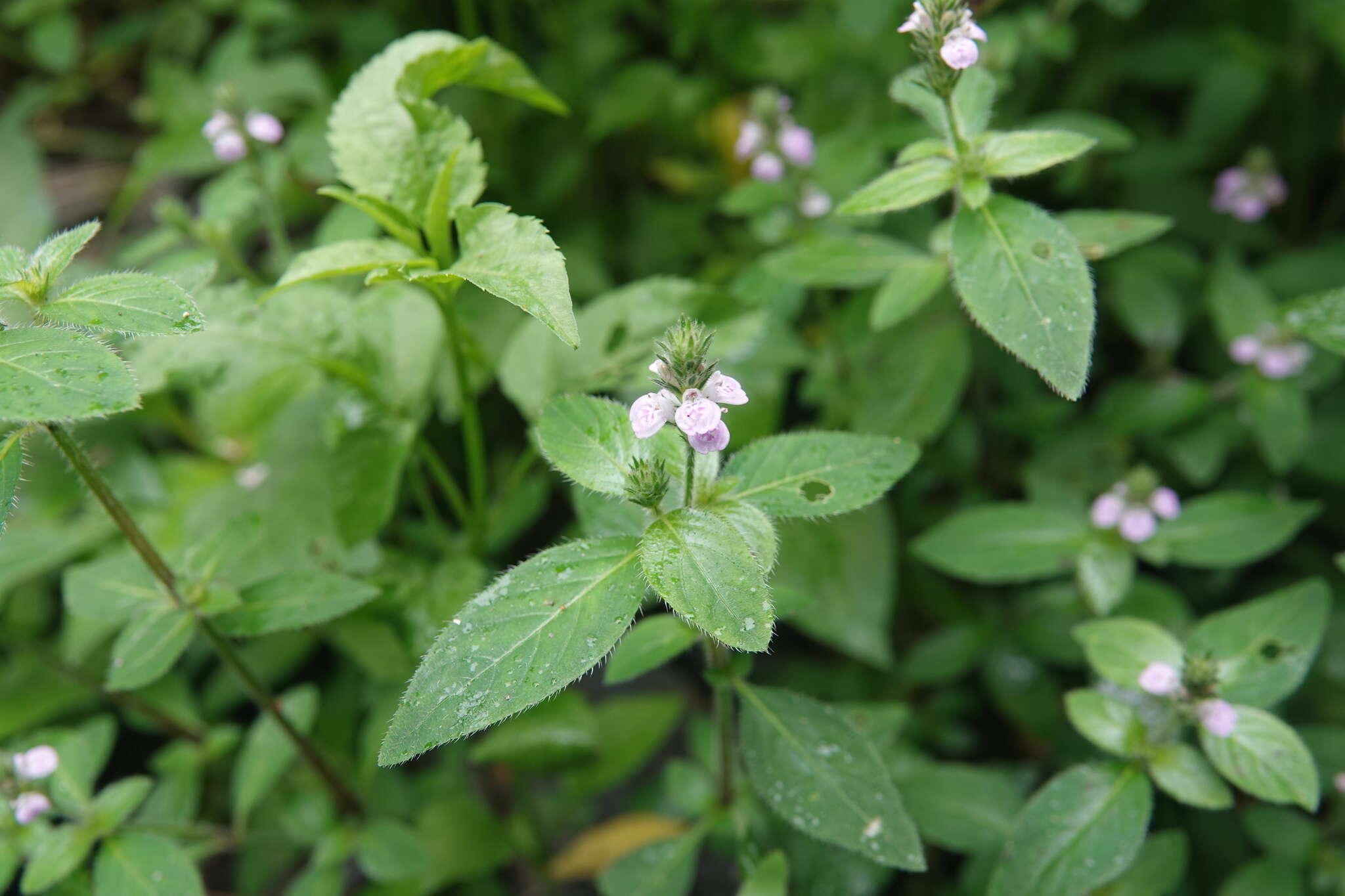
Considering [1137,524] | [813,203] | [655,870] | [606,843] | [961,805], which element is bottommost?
[606,843]

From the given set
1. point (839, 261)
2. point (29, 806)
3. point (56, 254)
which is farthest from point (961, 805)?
point (56, 254)

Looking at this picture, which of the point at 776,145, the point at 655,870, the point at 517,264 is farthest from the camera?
the point at 776,145

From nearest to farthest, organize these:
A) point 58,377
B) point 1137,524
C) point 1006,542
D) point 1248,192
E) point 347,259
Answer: point 58,377
point 347,259
point 1137,524
point 1006,542
point 1248,192

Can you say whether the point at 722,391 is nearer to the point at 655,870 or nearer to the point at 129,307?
the point at 129,307

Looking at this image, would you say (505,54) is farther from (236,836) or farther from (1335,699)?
(1335,699)

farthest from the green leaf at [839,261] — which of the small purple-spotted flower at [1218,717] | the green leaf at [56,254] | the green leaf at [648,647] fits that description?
the green leaf at [56,254]

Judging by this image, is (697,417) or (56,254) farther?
(56,254)

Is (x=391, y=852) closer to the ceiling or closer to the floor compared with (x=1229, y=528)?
closer to the floor
